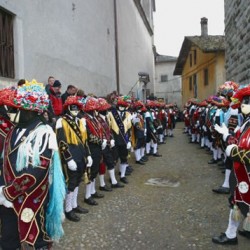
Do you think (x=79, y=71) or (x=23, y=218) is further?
(x=79, y=71)

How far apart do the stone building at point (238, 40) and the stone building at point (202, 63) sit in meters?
7.76

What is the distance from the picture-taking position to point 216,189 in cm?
669

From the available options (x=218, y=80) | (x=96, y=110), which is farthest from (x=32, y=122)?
(x=218, y=80)

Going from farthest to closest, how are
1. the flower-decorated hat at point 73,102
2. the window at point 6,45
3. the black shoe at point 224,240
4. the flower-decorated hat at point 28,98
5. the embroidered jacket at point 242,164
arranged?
the window at point 6,45 → the flower-decorated hat at point 73,102 → the black shoe at point 224,240 → the embroidered jacket at point 242,164 → the flower-decorated hat at point 28,98

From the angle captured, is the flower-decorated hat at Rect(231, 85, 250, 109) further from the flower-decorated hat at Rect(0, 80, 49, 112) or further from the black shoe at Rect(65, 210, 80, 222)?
the black shoe at Rect(65, 210, 80, 222)

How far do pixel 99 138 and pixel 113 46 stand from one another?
11648mm

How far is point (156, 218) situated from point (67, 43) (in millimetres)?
6782

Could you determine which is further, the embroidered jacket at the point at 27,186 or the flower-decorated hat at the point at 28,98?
the flower-decorated hat at the point at 28,98

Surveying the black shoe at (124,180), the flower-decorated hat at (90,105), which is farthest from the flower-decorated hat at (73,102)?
the black shoe at (124,180)

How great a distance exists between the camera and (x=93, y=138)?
19.4 feet

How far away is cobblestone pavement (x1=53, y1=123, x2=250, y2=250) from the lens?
14.3ft

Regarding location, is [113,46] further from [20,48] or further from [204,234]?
[204,234]

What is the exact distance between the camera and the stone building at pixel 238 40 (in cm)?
954

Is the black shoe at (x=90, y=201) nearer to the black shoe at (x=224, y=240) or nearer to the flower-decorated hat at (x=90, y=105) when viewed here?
the flower-decorated hat at (x=90, y=105)
